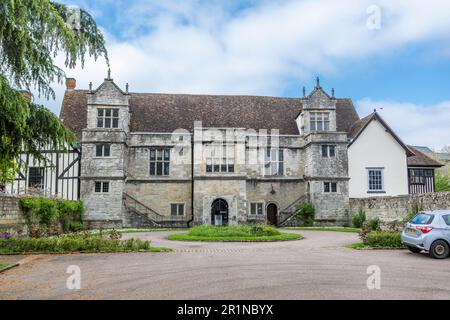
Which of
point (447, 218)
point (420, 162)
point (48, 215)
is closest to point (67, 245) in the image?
point (48, 215)

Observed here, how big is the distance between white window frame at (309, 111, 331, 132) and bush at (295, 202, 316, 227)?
572 cm

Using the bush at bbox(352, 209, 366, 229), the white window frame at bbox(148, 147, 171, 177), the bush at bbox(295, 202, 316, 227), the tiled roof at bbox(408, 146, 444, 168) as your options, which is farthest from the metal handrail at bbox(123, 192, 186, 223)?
the tiled roof at bbox(408, 146, 444, 168)

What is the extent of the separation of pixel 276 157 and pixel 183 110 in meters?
8.14

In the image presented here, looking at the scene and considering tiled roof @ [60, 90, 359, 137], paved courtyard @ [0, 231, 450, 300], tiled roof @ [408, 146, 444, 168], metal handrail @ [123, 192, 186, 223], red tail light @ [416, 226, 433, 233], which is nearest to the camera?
paved courtyard @ [0, 231, 450, 300]

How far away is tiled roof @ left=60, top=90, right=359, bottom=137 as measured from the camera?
96.4 feet

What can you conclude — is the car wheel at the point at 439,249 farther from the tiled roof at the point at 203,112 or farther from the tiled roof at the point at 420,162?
the tiled roof at the point at 420,162

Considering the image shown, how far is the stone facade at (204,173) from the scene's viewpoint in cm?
2628

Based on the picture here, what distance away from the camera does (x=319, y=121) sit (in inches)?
1141

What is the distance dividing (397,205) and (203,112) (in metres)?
15.8

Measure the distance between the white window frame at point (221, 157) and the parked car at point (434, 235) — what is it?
55.3 ft

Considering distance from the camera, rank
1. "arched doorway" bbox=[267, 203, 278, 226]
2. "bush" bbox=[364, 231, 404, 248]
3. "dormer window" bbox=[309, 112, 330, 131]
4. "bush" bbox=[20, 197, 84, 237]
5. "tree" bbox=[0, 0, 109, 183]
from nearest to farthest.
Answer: "tree" bbox=[0, 0, 109, 183]
"bush" bbox=[364, 231, 404, 248]
"bush" bbox=[20, 197, 84, 237]
"dormer window" bbox=[309, 112, 330, 131]
"arched doorway" bbox=[267, 203, 278, 226]

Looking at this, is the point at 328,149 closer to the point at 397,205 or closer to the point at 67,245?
the point at 397,205

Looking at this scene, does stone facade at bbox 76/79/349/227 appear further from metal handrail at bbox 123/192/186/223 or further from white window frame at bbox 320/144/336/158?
white window frame at bbox 320/144/336/158
